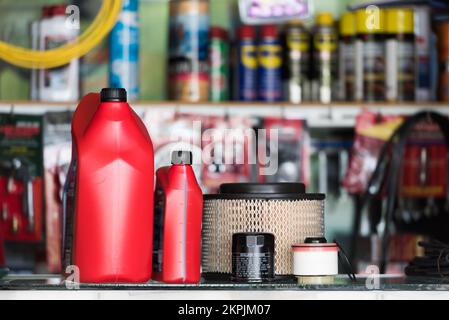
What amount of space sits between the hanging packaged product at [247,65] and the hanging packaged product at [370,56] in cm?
33

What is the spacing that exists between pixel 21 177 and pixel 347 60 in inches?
44.1

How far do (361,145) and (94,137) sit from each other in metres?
1.83

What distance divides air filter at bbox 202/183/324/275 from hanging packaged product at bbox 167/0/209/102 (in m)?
1.53

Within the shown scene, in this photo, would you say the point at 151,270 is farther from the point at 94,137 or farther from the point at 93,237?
the point at 94,137

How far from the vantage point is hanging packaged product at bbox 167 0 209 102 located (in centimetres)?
322

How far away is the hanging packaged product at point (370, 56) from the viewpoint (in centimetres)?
324

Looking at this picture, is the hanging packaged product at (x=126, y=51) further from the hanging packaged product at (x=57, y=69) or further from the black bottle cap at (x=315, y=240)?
the black bottle cap at (x=315, y=240)

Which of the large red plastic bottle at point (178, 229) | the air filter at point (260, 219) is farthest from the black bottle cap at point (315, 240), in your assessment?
the large red plastic bottle at point (178, 229)

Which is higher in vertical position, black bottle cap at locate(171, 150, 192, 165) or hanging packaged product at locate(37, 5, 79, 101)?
hanging packaged product at locate(37, 5, 79, 101)

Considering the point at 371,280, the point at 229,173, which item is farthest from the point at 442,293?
the point at 229,173

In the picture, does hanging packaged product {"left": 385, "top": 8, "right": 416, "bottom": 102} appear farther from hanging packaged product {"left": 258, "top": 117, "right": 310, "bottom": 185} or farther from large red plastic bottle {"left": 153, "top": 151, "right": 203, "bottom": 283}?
large red plastic bottle {"left": 153, "top": 151, "right": 203, "bottom": 283}

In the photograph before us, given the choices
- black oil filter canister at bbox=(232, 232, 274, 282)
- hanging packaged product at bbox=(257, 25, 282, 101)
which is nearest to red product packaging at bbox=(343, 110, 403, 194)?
hanging packaged product at bbox=(257, 25, 282, 101)

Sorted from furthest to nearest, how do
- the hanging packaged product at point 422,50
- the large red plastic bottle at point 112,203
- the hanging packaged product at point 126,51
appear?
the hanging packaged product at point 422,50, the hanging packaged product at point 126,51, the large red plastic bottle at point 112,203
